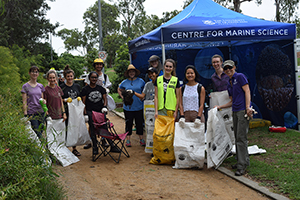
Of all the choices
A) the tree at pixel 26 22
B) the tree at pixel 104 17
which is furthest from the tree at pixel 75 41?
the tree at pixel 26 22

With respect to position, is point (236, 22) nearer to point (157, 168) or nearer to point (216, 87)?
point (216, 87)

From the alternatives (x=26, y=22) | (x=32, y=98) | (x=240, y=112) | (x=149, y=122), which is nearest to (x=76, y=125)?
(x=32, y=98)

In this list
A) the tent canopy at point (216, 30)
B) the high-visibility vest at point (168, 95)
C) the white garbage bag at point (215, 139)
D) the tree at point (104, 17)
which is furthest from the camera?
the tree at point (104, 17)

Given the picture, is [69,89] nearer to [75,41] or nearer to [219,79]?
[219,79]

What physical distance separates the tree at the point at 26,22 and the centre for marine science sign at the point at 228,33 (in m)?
18.1

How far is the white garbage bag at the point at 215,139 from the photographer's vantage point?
4.82m

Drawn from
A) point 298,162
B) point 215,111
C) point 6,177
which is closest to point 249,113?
point 215,111

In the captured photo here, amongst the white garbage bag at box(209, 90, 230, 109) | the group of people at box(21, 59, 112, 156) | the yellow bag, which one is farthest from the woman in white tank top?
the group of people at box(21, 59, 112, 156)

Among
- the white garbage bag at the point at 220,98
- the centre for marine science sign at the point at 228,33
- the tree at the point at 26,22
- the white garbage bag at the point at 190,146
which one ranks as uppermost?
the tree at the point at 26,22

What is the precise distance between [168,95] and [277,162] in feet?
7.56

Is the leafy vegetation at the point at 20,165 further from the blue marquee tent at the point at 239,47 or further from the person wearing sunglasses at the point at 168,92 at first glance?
the blue marquee tent at the point at 239,47

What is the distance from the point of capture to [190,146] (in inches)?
192

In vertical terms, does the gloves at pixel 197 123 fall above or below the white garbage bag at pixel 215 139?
above

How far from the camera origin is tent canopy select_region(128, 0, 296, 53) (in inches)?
246
